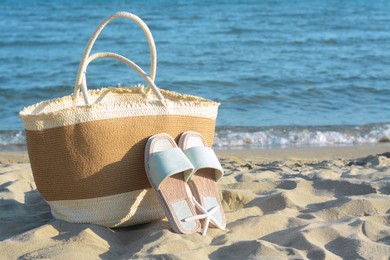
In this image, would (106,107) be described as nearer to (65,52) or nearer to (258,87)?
(258,87)

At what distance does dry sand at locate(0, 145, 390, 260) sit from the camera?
2990 mm

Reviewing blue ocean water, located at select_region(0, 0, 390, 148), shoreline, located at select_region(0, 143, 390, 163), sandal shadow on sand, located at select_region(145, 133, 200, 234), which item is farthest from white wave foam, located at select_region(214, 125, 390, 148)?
sandal shadow on sand, located at select_region(145, 133, 200, 234)

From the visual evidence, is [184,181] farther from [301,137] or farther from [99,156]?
[301,137]

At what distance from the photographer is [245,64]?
1148 centimetres

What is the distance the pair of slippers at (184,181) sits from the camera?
3281mm

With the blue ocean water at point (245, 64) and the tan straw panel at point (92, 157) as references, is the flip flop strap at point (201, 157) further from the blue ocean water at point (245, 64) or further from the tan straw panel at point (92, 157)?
the blue ocean water at point (245, 64)

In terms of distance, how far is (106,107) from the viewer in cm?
330

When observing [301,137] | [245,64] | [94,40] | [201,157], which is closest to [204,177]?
[201,157]

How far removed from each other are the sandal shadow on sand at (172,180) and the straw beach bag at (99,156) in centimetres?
10

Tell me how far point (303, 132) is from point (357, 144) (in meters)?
0.59

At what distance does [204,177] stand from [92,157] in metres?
0.61

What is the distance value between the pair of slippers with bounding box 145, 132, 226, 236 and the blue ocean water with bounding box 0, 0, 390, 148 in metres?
3.60

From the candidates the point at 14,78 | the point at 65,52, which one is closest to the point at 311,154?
the point at 14,78

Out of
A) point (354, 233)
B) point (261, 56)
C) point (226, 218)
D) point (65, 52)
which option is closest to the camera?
point (354, 233)
